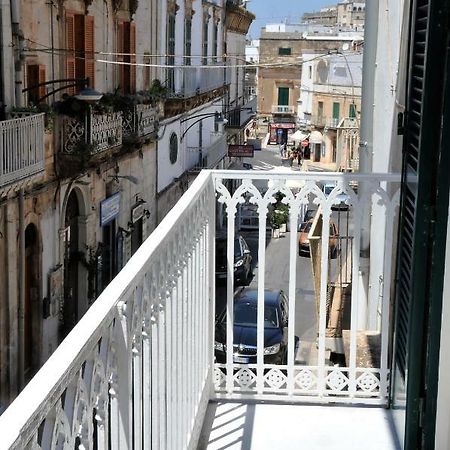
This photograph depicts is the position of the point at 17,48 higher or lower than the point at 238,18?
lower

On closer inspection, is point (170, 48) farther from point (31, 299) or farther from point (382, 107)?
point (382, 107)

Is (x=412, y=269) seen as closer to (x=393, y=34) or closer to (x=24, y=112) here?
(x=393, y=34)

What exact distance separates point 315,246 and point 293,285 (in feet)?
17.2

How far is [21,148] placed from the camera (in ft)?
33.5

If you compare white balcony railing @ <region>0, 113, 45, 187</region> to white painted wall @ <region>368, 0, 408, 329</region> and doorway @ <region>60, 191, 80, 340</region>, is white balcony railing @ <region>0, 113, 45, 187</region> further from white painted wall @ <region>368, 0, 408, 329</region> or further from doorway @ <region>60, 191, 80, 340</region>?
white painted wall @ <region>368, 0, 408, 329</region>

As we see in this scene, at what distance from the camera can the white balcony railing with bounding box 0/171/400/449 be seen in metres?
1.46

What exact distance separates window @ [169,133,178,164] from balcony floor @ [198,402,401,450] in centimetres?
1813

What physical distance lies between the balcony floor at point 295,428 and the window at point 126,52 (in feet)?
42.9

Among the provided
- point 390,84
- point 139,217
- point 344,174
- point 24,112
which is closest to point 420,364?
point 344,174

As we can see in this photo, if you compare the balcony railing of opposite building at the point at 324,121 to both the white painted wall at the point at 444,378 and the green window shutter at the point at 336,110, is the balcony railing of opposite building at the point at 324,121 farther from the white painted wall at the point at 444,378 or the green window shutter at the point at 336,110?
the white painted wall at the point at 444,378

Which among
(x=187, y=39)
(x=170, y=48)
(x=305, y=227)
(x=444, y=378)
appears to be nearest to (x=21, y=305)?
(x=444, y=378)

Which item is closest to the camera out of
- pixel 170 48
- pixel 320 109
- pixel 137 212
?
pixel 137 212

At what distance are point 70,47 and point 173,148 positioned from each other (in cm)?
884

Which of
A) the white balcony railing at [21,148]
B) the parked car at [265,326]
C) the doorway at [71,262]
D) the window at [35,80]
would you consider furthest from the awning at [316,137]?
the white balcony railing at [21,148]
